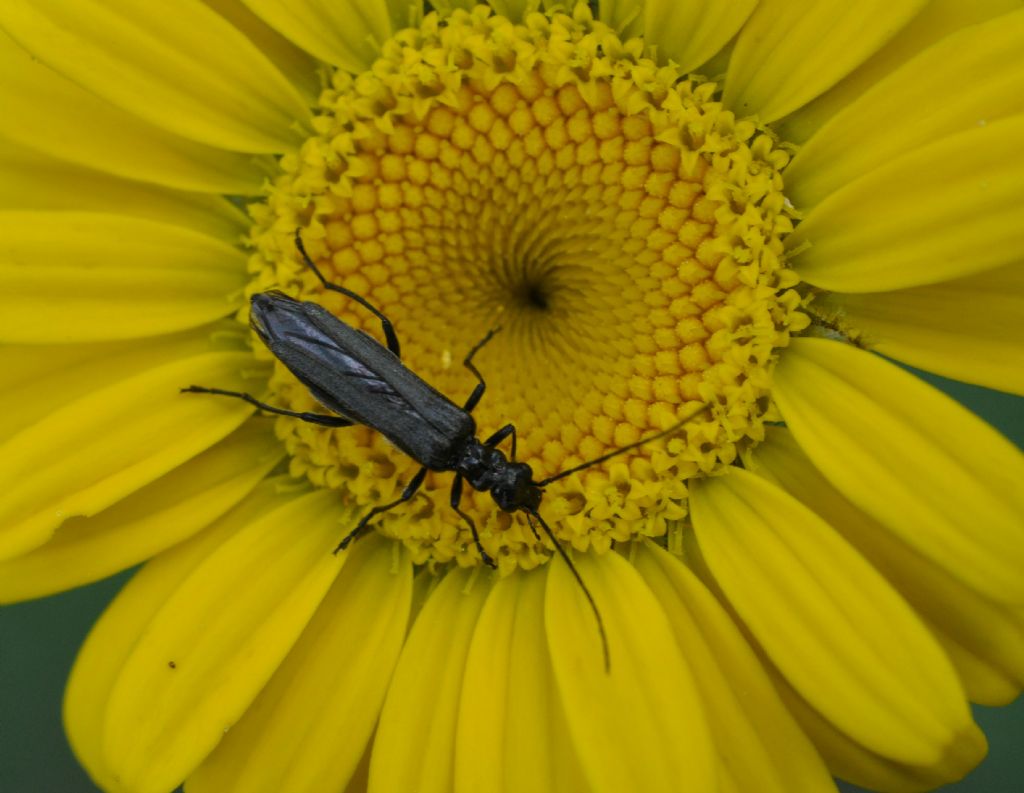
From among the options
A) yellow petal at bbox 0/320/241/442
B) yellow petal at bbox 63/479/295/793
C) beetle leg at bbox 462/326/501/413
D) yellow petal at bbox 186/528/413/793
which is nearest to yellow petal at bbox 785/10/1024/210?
beetle leg at bbox 462/326/501/413

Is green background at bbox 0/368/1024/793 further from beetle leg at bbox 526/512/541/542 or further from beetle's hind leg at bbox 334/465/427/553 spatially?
beetle leg at bbox 526/512/541/542

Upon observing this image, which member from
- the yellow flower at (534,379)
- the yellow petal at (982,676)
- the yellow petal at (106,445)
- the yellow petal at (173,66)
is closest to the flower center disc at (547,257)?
the yellow flower at (534,379)

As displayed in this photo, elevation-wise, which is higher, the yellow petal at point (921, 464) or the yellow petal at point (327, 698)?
the yellow petal at point (327, 698)

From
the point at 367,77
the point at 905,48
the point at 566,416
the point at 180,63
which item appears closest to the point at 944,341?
the point at 905,48

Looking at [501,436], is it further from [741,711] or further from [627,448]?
[741,711]

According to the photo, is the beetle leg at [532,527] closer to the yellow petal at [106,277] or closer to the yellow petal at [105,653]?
the yellow petal at [105,653]

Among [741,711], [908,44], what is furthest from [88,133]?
[741,711]
